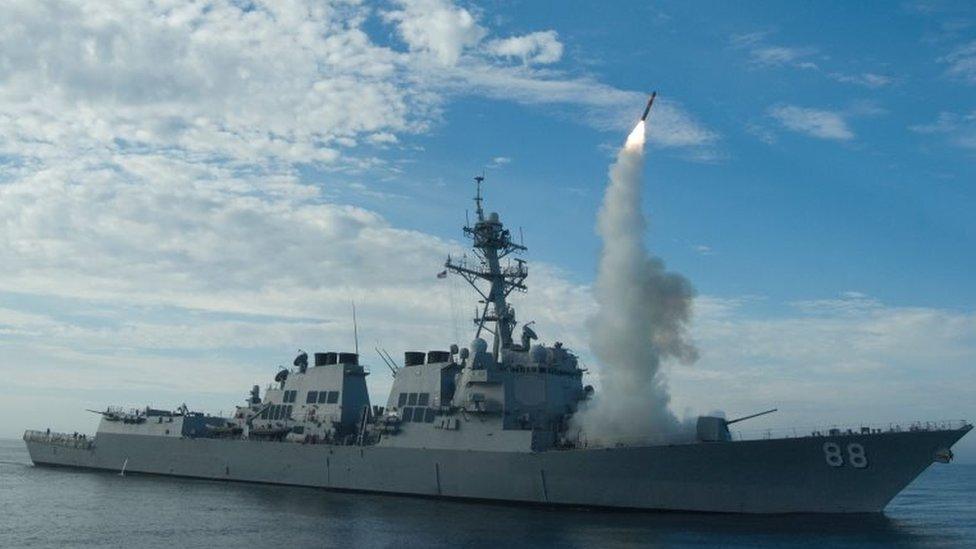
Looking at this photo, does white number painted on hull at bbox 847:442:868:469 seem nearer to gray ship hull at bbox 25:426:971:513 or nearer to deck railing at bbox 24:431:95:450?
gray ship hull at bbox 25:426:971:513

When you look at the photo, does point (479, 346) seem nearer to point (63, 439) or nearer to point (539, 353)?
point (539, 353)

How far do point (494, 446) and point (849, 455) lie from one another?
1093 cm

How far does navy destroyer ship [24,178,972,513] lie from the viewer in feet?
77.0

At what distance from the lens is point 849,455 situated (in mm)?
23109

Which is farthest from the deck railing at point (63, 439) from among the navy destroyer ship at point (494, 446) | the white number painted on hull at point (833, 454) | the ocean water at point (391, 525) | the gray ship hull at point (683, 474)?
the white number painted on hull at point (833, 454)

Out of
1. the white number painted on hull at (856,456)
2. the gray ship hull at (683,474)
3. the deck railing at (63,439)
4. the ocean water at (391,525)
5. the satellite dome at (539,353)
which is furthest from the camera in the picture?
the deck railing at (63,439)

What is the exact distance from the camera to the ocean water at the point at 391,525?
851 inches

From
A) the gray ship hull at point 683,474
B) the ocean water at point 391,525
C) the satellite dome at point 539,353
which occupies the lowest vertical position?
the ocean water at point 391,525

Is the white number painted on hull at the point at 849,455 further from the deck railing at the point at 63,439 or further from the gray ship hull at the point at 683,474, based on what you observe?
the deck railing at the point at 63,439

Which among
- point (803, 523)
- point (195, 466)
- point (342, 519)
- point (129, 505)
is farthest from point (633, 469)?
point (195, 466)

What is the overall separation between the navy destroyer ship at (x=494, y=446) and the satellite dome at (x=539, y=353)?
5 cm

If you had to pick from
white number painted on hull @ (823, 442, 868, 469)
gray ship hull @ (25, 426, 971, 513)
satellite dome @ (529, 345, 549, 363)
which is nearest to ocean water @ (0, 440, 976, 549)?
gray ship hull @ (25, 426, 971, 513)

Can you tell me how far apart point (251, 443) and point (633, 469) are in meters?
19.1

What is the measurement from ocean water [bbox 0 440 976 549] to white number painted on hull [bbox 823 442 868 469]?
1667 mm
